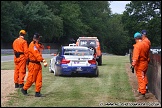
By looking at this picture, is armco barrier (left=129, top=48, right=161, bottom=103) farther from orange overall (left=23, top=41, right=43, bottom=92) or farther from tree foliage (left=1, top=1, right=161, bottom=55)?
tree foliage (left=1, top=1, right=161, bottom=55)

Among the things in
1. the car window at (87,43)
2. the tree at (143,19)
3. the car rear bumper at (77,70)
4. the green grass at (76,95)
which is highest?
the tree at (143,19)

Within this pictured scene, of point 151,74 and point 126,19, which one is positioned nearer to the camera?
point 151,74

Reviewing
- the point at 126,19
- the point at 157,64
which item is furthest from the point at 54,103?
the point at 126,19

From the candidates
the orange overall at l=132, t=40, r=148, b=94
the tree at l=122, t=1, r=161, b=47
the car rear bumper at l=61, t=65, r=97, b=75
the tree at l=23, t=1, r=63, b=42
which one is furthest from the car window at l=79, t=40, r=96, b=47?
the tree at l=23, t=1, r=63, b=42

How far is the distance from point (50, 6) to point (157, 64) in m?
65.5

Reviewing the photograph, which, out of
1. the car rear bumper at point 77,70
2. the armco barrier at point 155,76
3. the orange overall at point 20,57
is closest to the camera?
the armco barrier at point 155,76

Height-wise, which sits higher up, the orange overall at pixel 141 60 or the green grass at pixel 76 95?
the orange overall at pixel 141 60

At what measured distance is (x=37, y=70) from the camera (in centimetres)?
1116

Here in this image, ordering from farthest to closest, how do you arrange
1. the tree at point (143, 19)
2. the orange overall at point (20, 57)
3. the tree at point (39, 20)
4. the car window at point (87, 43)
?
the tree at point (39, 20) → the tree at point (143, 19) → the car window at point (87, 43) → the orange overall at point (20, 57)

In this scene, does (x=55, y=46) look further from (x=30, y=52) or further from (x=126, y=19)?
(x=30, y=52)

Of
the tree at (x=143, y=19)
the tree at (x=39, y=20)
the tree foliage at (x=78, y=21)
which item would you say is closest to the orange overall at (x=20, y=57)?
the tree foliage at (x=78, y=21)

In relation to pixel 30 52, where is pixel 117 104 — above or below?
below

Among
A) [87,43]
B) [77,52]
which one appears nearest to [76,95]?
[77,52]

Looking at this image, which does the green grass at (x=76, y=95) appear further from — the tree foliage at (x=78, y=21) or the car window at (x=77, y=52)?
the tree foliage at (x=78, y=21)
